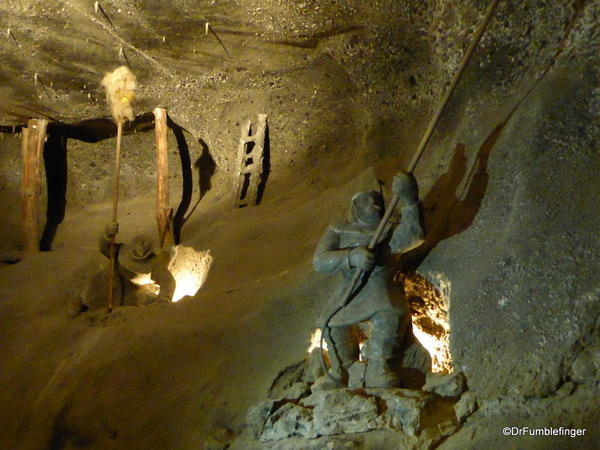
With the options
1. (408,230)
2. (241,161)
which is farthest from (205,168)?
(408,230)

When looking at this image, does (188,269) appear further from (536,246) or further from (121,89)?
(536,246)

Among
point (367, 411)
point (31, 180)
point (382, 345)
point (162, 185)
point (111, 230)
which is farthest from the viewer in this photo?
point (31, 180)

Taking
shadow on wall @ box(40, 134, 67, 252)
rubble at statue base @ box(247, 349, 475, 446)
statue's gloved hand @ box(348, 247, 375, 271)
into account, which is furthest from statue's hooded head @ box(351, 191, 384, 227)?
shadow on wall @ box(40, 134, 67, 252)

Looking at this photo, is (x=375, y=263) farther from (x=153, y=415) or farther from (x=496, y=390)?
(x=153, y=415)

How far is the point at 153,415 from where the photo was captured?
14.1ft

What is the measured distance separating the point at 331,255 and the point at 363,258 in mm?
255

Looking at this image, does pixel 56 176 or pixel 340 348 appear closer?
pixel 340 348

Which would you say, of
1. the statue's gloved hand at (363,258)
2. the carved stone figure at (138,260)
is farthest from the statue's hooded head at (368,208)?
the carved stone figure at (138,260)

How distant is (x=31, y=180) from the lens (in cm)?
816

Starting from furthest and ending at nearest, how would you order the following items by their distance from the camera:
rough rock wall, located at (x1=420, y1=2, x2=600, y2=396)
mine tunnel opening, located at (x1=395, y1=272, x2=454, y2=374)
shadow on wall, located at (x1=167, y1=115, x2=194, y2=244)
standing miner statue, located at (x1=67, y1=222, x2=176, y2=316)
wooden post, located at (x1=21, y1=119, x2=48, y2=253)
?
shadow on wall, located at (x1=167, y1=115, x2=194, y2=244), wooden post, located at (x1=21, y1=119, x2=48, y2=253), standing miner statue, located at (x1=67, y1=222, x2=176, y2=316), mine tunnel opening, located at (x1=395, y1=272, x2=454, y2=374), rough rock wall, located at (x1=420, y1=2, x2=600, y2=396)

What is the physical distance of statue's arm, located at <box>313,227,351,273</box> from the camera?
3.68 meters

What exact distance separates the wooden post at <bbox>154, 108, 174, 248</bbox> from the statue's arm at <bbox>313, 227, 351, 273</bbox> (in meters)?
3.69

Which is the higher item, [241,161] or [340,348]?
[340,348]

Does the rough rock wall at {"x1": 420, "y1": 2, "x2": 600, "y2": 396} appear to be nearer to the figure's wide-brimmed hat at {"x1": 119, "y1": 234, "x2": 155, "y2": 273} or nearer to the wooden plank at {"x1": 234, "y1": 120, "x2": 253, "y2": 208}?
the figure's wide-brimmed hat at {"x1": 119, "y1": 234, "x2": 155, "y2": 273}
